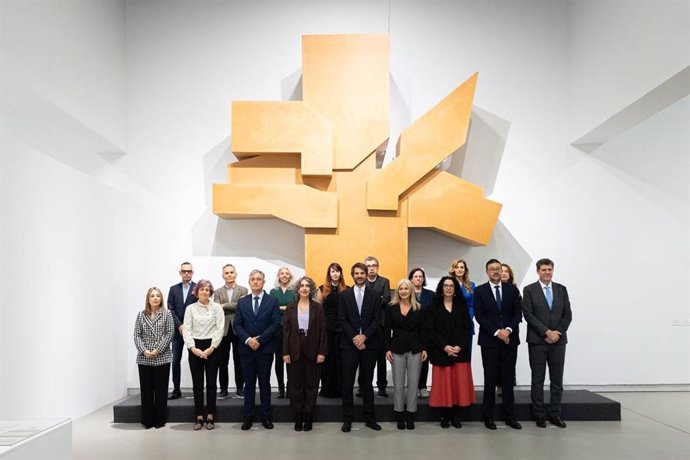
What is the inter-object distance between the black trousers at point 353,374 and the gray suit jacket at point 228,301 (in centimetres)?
117

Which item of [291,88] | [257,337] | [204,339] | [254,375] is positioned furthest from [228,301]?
[291,88]

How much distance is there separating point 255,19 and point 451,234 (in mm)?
3423

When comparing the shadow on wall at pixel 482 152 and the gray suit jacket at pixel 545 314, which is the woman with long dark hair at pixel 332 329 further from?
the shadow on wall at pixel 482 152

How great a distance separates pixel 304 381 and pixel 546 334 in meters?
2.16

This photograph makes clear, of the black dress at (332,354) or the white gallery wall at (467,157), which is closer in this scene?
the black dress at (332,354)

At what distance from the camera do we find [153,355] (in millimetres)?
5164

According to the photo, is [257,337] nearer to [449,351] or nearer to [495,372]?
[449,351]

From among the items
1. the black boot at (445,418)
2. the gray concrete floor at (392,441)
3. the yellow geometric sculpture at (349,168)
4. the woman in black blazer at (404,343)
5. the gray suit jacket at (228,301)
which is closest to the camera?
the gray concrete floor at (392,441)

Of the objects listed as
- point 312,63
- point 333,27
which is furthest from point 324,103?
point 333,27

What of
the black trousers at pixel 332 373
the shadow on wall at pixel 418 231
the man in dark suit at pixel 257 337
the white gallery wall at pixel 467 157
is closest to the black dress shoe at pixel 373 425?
the black trousers at pixel 332 373

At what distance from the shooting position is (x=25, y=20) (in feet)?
16.0

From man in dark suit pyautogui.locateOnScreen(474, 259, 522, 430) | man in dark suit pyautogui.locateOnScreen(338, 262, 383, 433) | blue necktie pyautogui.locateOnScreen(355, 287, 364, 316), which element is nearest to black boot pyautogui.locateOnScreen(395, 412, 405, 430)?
man in dark suit pyautogui.locateOnScreen(338, 262, 383, 433)

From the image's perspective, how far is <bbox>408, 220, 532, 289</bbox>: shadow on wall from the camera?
6871 mm

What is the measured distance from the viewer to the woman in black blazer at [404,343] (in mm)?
5145
